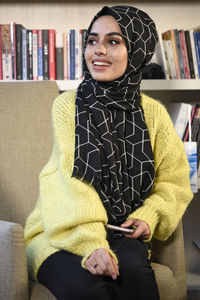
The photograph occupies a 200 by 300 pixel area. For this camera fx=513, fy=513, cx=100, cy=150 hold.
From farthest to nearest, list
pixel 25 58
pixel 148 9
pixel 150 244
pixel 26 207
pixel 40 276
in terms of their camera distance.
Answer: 1. pixel 148 9
2. pixel 25 58
3. pixel 26 207
4. pixel 150 244
5. pixel 40 276

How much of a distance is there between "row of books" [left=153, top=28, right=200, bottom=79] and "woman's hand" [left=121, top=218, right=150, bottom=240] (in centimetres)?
91

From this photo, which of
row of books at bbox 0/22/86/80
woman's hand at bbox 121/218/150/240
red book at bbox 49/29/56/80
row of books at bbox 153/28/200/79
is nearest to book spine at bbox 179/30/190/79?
row of books at bbox 153/28/200/79

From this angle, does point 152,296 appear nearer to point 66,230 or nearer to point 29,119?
point 66,230

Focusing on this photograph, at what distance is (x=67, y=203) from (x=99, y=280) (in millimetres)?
249

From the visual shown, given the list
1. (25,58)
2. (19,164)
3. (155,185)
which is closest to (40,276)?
(155,185)

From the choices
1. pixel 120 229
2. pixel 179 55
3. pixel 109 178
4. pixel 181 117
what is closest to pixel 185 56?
pixel 179 55

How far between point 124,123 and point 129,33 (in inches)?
10.4

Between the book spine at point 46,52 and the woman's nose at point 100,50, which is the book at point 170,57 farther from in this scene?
the woman's nose at point 100,50

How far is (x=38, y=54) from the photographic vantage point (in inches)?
83.0

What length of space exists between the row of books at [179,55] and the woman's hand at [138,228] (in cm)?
91

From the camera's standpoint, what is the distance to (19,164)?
6.10 feet

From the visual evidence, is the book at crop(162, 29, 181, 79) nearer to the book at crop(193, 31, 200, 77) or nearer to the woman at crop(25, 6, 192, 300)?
the book at crop(193, 31, 200, 77)

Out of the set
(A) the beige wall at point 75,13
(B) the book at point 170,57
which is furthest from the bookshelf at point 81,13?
(B) the book at point 170,57

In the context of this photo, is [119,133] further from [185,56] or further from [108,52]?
[185,56]
